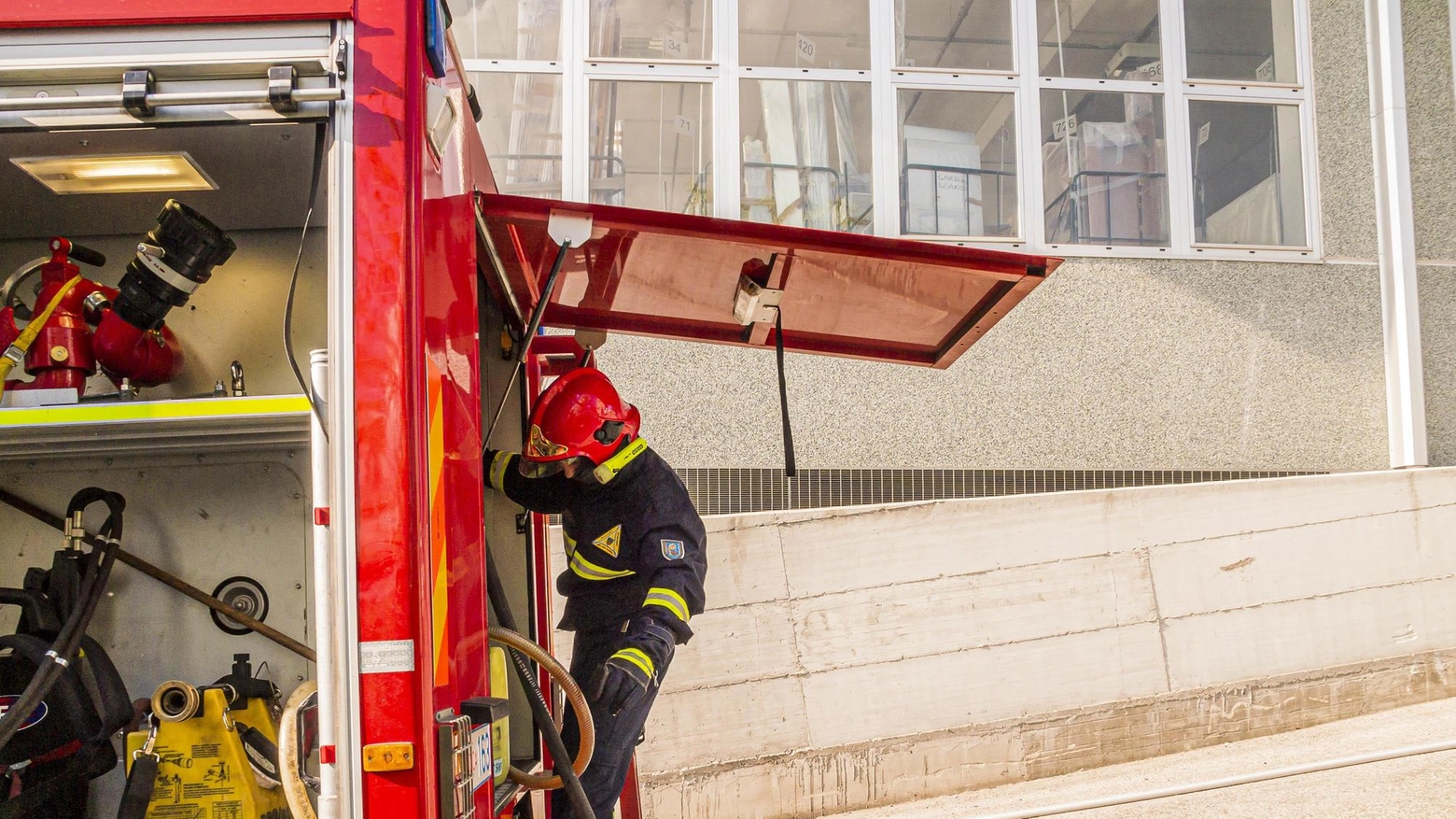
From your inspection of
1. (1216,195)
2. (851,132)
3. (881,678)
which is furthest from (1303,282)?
(881,678)

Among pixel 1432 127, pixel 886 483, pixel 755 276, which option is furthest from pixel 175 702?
pixel 1432 127

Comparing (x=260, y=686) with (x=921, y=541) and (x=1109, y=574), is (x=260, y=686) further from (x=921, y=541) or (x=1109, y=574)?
(x=1109, y=574)

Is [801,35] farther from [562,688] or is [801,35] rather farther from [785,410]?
[562,688]

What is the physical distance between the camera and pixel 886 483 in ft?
23.3

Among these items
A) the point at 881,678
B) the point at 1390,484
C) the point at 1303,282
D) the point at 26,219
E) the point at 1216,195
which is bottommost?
the point at 881,678

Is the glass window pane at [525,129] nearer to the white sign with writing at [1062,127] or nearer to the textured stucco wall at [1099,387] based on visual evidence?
the textured stucco wall at [1099,387]

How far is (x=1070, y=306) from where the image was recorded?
726cm

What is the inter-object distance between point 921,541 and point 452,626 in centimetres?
448

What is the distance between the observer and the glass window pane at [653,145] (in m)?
7.31

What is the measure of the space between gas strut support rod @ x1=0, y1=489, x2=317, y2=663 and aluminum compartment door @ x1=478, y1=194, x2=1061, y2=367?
3.58 ft

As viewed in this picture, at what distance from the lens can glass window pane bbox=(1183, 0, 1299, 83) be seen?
7750 mm

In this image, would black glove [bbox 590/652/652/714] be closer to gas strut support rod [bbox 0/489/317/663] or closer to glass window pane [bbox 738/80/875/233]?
gas strut support rod [bbox 0/489/317/663]

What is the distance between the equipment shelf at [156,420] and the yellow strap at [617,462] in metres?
1.13

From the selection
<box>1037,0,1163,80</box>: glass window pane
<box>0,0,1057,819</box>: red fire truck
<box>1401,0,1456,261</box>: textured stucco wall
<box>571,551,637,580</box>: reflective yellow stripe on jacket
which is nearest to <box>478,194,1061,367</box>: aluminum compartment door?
<box>0,0,1057,819</box>: red fire truck
